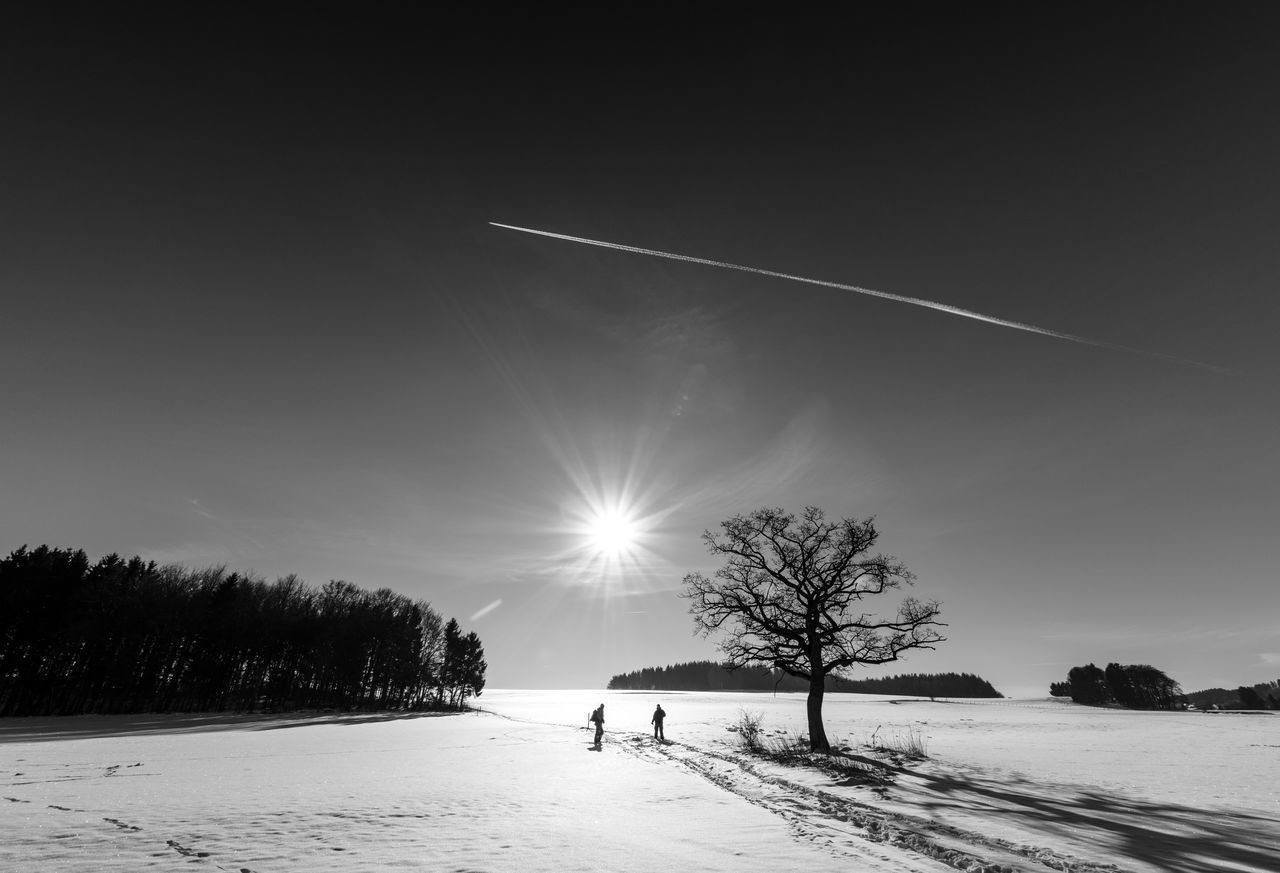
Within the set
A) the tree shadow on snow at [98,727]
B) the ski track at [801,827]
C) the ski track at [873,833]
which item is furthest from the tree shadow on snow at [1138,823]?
the tree shadow on snow at [98,727]

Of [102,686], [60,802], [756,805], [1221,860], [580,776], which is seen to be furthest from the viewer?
[102,686]

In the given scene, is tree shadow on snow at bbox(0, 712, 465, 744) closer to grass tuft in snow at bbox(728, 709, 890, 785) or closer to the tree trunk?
grass tuft in snow at bbox(728, 709, 890, 785)

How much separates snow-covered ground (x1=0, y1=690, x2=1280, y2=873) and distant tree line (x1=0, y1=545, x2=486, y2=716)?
1551 inches

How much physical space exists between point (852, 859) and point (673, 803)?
549cm

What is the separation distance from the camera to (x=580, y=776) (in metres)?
16.3

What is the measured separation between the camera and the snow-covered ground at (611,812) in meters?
7.60

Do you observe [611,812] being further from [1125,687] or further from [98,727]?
[1125,687]

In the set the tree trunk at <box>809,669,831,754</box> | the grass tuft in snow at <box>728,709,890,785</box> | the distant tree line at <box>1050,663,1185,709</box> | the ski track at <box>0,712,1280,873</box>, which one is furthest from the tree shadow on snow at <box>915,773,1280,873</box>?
the distant tree line at <box>1050,663,1185,709</box>

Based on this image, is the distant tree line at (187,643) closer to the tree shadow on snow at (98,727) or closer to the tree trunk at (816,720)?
the tree shadow on snow at (98,727)

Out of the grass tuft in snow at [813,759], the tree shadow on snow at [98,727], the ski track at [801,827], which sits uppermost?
the ski track at [801,827]

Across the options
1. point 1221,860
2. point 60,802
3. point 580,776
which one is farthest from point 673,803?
point 60,802

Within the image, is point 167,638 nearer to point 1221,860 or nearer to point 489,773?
point 489,773

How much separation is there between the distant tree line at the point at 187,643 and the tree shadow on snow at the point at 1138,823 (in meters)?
71.8

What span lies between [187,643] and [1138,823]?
76918 mm
